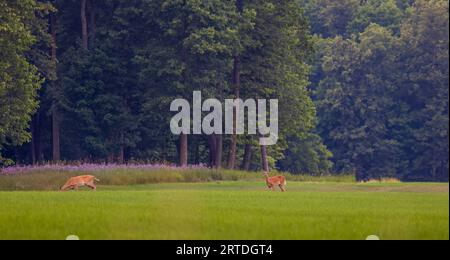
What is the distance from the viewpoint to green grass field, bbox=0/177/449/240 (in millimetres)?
20719

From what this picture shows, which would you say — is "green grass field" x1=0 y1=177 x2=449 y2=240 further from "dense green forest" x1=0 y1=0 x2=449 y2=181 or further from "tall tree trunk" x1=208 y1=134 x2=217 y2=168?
"tall tree trunk" x1=208 y1=134 x2=217 y2=168

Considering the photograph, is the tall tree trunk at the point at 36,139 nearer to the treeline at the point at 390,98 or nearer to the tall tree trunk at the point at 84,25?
the tall tree trunk at the point at 84,25

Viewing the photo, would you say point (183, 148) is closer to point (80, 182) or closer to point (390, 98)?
point (80, 182)

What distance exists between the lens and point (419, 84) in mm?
99500

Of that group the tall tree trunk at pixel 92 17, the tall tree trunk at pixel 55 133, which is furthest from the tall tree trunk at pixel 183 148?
the tall tree trunk at pixel 92 17

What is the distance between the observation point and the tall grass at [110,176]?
4972 centimetres

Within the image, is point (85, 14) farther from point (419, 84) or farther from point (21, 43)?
point (419, 84)

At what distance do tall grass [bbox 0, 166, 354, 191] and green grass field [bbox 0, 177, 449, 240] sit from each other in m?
14.3

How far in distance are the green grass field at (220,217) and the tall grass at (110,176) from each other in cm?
1426

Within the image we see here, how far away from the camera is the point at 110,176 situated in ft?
172

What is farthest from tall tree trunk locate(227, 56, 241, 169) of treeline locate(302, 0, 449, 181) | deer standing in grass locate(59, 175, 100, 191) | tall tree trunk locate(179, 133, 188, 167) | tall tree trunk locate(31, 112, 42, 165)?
deer standing in grass locate(59, 175, 100, 191)

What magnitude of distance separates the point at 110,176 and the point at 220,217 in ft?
93.1
